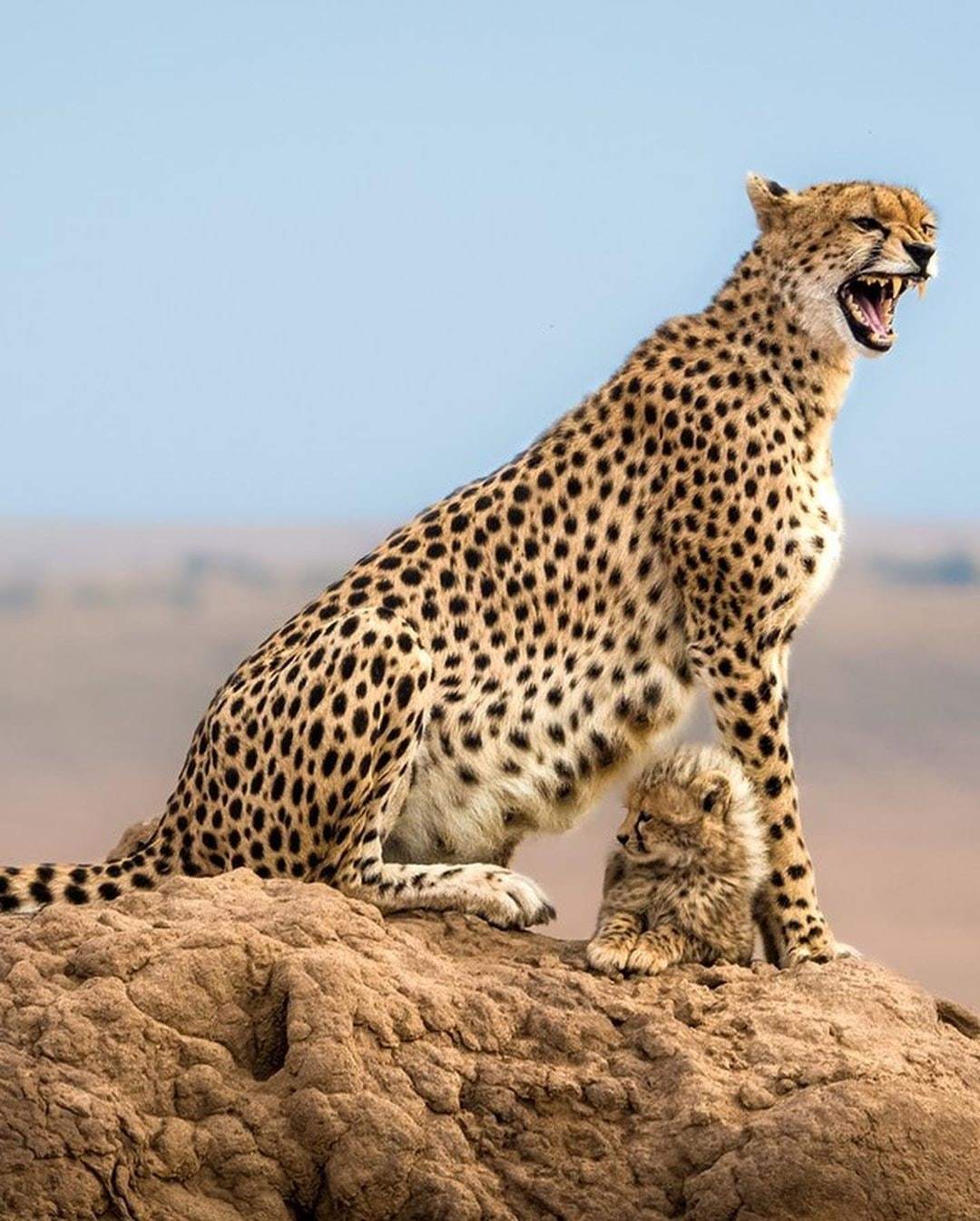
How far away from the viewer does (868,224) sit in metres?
8.52

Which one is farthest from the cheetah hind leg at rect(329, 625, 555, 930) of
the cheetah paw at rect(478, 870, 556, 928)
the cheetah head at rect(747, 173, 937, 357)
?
the cheetah head at rect(747, 173, 937, 357)

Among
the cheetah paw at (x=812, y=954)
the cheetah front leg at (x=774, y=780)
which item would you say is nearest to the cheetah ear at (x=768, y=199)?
the cheetah front leg at (x=774, y=780)

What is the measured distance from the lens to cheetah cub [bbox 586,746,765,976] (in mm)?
7562

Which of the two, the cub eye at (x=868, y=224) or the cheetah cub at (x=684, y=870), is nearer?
the cheetah cub at (x=684, y=870)

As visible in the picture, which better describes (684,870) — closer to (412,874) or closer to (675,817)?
(675,817)

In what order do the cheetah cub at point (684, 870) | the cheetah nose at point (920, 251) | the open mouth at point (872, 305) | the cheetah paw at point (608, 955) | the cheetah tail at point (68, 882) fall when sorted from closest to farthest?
the cheetah paw at point (608, 955) → the cheetah cub at point (684, 870) → the cheetah tail at point (68, 882) → the cheetah nose at point (920, 251) → the open mouth at point (872, 305)

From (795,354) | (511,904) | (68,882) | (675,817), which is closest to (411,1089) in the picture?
(511,904)

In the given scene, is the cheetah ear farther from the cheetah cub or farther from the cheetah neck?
the cheetah cub

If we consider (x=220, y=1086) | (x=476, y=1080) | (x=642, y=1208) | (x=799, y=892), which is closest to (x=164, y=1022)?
(x=220, y=1086)

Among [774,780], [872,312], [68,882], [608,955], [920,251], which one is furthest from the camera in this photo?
[872,312]

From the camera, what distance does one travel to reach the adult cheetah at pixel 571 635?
8.00 m

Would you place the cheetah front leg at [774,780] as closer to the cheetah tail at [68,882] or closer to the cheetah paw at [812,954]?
the cheetah paw at [812,954]

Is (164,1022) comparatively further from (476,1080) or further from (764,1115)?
(764,1115)

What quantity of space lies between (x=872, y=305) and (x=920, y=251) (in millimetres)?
254
